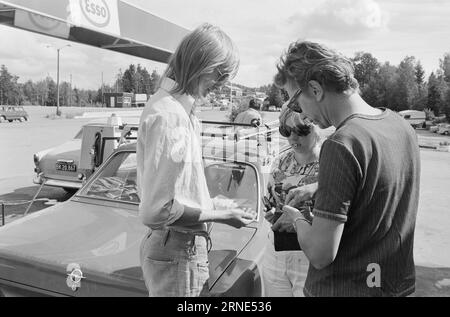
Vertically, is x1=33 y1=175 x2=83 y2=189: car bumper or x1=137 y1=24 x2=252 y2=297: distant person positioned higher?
x1=137 y1=24 x2=252 y2=297: distant person

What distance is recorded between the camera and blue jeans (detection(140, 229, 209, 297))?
158 cm

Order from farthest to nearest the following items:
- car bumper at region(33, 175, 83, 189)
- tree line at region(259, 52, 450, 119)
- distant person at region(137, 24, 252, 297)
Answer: tree line at region(259, 52, 450, 119)
car bumper at region(33, 175, 83, 189)
distant person at region(137, 24, 252, 297)

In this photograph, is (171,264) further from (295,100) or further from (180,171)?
(295,100)

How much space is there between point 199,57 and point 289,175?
1.19 m

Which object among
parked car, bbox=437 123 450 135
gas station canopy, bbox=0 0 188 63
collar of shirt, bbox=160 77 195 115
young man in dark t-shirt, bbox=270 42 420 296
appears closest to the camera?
young man in dark t-shirt, bbox=270 42 420 296

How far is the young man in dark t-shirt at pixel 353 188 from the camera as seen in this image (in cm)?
127

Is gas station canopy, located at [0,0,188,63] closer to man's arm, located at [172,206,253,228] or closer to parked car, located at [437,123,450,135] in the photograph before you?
man's arm, located at [172,206,253,228]

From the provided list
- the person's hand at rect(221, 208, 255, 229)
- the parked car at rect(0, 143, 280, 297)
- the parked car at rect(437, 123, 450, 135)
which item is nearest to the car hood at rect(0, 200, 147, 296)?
the parked car at rect(0, 143, 280, 297)

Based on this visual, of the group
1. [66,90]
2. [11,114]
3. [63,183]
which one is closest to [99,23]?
[63,183]

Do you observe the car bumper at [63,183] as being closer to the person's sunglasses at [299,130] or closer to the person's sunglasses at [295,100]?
the person's sunglasses at [299,130]

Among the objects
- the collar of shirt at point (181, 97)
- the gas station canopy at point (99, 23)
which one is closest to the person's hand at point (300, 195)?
the collar of shirt at point (181, 97)

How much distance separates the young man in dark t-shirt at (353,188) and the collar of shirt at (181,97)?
1.31 ft
